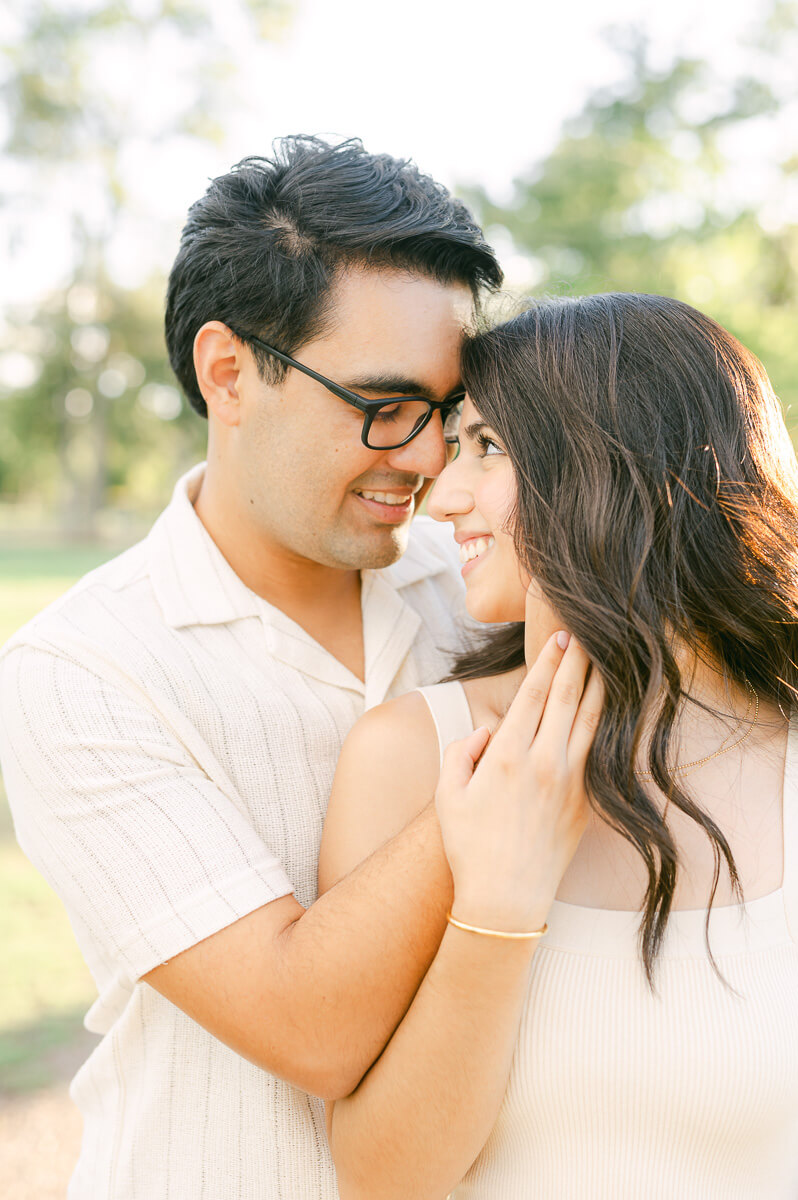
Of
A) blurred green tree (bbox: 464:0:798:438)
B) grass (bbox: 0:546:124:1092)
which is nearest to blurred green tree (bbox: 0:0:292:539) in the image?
blurred green tree (bbox: 464:0:798:438)

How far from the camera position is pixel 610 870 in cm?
206

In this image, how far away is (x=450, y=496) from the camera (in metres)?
2.43

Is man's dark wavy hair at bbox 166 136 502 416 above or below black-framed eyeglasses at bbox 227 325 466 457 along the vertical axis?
above

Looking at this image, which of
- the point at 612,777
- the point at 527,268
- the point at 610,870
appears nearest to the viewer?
the point at 612,777

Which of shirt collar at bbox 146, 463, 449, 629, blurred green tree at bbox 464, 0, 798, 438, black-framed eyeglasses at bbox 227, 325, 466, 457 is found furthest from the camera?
blurred green tree at bbox 464, 0, 798, 438

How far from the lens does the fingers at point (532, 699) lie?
189cm

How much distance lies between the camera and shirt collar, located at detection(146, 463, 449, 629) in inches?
99.2

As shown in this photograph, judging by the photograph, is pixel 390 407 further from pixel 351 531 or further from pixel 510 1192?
pixel 510 1192

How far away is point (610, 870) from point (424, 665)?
36.9 inches

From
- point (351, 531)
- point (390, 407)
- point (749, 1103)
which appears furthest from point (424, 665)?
point (749, 1103)

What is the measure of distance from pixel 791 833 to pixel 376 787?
88 centimetres

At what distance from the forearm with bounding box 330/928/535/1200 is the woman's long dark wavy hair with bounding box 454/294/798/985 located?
13.6 inches

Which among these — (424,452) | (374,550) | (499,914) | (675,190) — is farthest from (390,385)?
(675,190)

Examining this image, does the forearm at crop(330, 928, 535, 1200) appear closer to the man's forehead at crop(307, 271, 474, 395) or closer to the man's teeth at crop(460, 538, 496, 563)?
the man's teeth at crop(460, 538, 496, 563)
